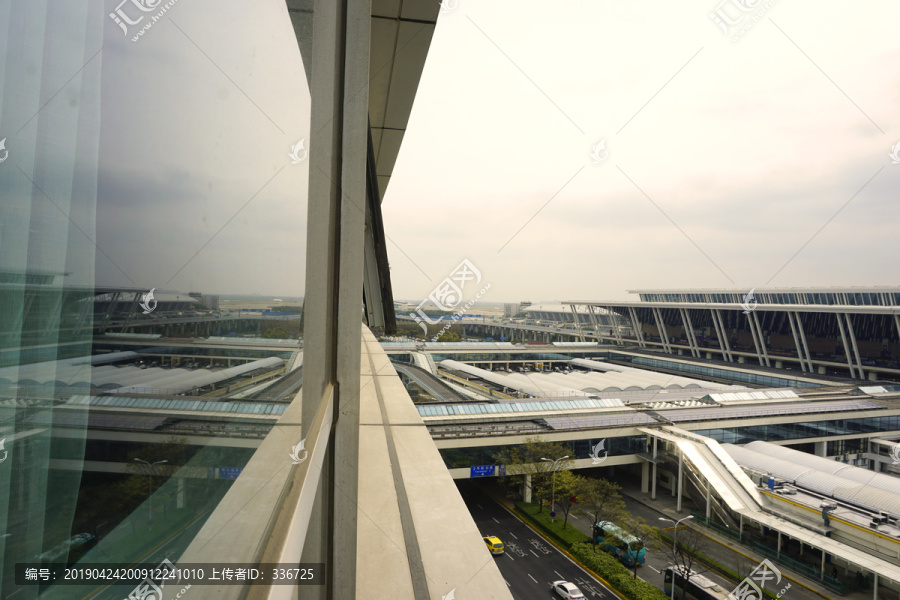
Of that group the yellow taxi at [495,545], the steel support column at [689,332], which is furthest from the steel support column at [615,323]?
the yellow taxi at [495,545]

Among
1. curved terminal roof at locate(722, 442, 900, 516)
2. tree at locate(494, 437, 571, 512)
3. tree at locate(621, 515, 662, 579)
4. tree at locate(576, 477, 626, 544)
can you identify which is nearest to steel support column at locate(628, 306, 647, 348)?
curved terminal roof at locate(722, 442, 900, 516)

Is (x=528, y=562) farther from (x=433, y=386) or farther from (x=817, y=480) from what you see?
(x=433, y=386)

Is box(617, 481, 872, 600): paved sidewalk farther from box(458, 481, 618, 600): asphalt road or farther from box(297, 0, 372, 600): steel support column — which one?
box(297, 0, 372, 600): steel support column

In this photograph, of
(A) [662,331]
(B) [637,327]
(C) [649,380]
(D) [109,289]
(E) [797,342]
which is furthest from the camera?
(B) [637,327]

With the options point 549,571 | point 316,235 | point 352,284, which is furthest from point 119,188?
point 549,571

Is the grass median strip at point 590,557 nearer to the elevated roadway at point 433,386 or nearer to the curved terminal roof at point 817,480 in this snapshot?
the elevated roadway at point 433,386

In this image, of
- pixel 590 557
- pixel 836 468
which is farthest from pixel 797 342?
pixel 590 557
